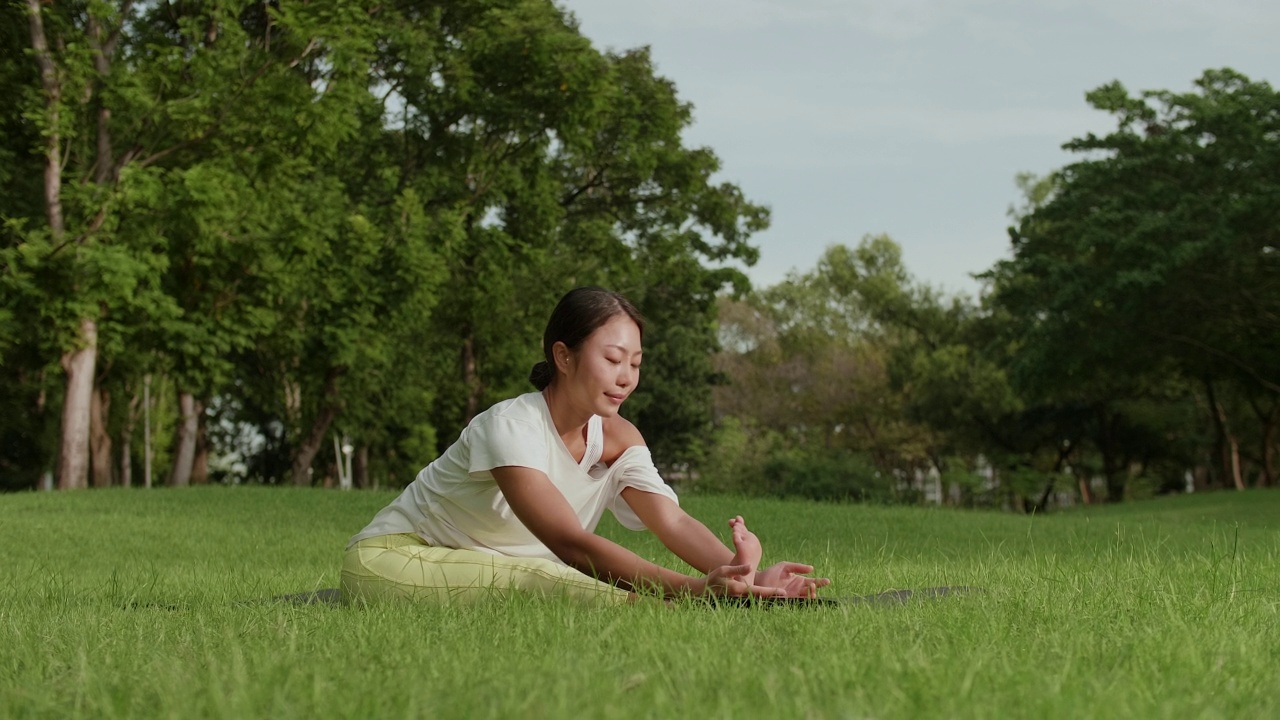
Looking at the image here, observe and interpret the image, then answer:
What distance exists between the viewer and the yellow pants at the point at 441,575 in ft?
16.0

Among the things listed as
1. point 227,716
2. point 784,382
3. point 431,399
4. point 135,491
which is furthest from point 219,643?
point 784,382

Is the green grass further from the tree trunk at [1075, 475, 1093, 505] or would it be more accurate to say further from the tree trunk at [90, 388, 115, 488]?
the tree trunk at [1075, 475, 1093, 505]

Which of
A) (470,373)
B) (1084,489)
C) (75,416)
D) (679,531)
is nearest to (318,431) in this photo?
(470,373)

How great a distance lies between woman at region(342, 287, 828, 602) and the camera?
477 cm

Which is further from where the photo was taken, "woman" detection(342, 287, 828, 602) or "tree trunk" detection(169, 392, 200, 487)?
"tree trunk" detection(169, 392, 200, 487)

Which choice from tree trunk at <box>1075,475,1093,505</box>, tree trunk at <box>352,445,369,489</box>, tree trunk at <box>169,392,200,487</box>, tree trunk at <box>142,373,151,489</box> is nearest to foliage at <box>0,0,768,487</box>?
tree trunk at <box>169,392,200,487</box>

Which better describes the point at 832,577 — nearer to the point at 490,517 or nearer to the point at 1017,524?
the point at 490,517

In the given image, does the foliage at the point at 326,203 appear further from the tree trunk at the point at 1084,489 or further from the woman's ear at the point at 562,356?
the tree trunk at the point at 1084,489

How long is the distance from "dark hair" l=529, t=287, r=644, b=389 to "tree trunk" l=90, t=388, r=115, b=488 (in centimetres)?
2455

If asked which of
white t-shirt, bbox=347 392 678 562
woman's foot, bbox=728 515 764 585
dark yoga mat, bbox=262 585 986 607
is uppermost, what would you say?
white t-shirt, bbox=347 392 678 562

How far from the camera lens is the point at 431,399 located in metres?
35.6

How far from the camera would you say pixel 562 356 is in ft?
17.0

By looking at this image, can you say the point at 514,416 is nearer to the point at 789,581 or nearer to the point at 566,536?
the point at 566,536

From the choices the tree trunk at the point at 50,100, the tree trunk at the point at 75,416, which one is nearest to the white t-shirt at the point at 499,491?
the tree trunk at the point at 50,100
